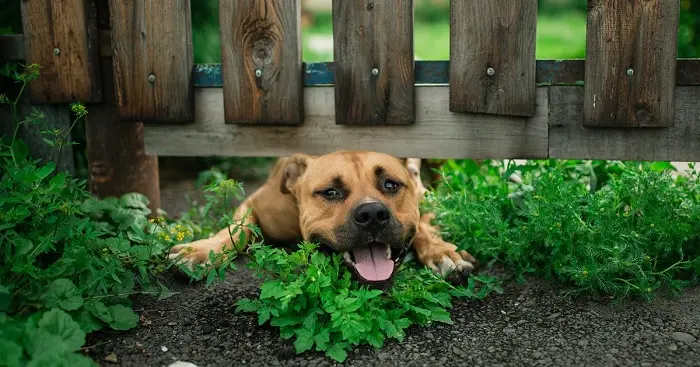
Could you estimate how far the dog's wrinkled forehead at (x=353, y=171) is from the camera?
137 inches

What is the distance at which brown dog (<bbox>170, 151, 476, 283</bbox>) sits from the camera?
3193mm

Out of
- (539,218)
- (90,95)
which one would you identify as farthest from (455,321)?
(90,95)

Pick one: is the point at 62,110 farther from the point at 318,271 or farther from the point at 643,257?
the point at 643,257

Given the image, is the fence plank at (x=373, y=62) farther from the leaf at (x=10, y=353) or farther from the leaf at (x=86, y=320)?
the leaf at (x=10, y=353)

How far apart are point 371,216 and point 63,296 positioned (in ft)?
4.13

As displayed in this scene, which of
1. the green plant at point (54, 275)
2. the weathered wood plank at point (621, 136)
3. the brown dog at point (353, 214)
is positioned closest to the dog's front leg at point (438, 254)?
the brown dog at point (353, 214)

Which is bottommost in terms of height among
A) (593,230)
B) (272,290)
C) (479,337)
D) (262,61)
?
(479,337)

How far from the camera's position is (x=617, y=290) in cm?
307

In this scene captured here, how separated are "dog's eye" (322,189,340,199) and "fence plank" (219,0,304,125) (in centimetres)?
52

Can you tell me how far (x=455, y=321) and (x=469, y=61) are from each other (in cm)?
129

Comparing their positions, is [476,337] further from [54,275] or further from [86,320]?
[54,275]

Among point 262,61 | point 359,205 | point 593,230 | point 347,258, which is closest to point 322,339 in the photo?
point 347,258

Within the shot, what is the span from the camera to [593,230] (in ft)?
10.4

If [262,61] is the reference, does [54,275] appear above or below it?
below
